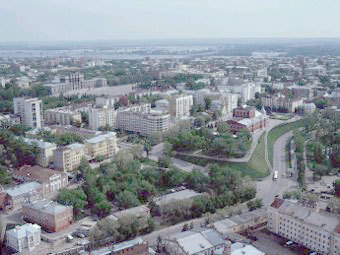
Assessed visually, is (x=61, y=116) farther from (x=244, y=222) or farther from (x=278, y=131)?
(x=244, y=222)

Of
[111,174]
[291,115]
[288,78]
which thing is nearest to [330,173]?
[111,174]

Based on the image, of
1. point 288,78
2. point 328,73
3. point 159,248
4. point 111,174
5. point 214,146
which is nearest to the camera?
point 159,248

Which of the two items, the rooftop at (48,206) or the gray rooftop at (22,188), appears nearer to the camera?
the rooftop at (48,206)

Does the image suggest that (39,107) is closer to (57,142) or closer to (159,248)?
(57,142)

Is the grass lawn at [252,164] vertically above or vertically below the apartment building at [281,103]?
below

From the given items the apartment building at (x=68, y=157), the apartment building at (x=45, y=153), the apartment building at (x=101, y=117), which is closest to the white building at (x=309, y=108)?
the apartment building at (x=101, y=117)

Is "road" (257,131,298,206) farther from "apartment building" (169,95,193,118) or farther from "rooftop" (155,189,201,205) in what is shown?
"apartment building" (169,95,193,118)

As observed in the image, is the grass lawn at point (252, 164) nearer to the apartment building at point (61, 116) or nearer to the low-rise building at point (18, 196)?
the low-rise building at point (18, 196)
